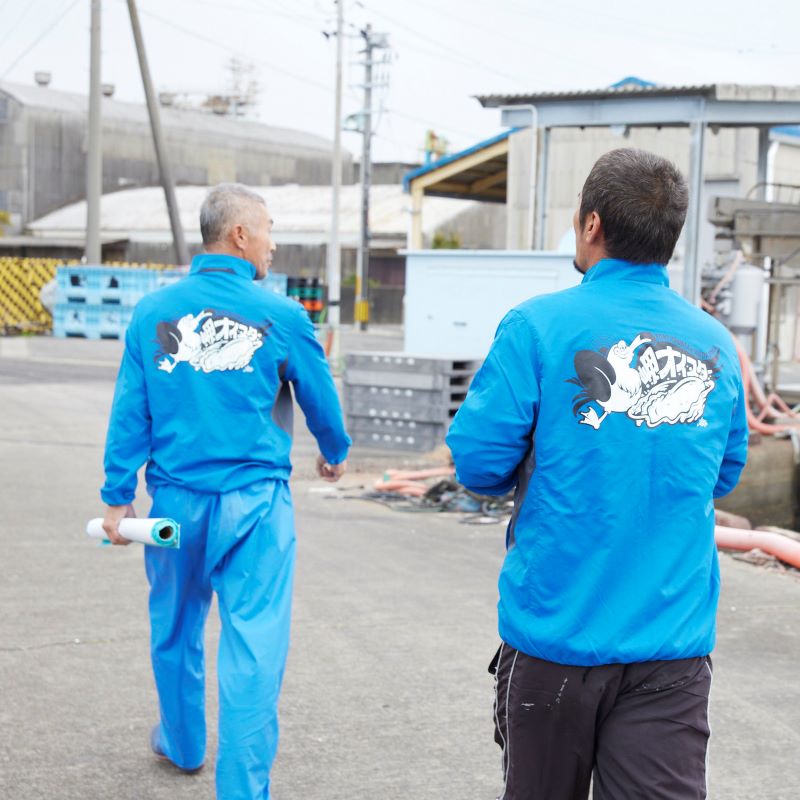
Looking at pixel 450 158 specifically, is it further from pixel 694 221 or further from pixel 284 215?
pixel 284 215

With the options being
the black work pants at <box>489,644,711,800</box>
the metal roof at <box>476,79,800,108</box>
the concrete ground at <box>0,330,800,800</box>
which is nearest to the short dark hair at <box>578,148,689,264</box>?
the black work pants at <box>489,644,711,800</box>

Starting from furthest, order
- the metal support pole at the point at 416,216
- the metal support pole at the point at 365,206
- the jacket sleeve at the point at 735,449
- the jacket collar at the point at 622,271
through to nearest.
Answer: the metal support pole at the point at 365,206 < the metal support pole at the point at 416,216 < the jacket sleeve at the point at 735,449 < the jacket collar at the point at 622,271

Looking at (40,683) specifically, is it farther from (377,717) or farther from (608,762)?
(608,762)

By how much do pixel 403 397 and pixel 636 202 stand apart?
33.2 ft

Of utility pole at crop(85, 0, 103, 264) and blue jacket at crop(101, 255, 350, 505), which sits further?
utility pole at crop(85, 0, 103, 264)

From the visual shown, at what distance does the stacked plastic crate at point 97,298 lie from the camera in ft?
103

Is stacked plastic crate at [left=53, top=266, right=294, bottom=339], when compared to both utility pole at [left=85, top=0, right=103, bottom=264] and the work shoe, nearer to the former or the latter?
utility pole at [left=85, top=0, right=103, bottom=264]

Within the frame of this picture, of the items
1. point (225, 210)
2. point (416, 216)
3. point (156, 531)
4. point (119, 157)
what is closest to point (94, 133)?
point (416, 216)

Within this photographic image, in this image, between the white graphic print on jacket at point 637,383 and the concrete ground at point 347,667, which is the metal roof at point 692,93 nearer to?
the concrete ground at point 347,667

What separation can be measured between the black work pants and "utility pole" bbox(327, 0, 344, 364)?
21.2 meters

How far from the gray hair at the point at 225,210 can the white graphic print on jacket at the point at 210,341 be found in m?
0.31

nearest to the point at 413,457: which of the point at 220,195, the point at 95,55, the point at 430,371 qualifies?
the point at 430,371

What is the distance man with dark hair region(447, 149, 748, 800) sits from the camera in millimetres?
2650

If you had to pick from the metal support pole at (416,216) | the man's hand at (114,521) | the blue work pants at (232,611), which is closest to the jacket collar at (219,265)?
the blue work pants at (232,611)
